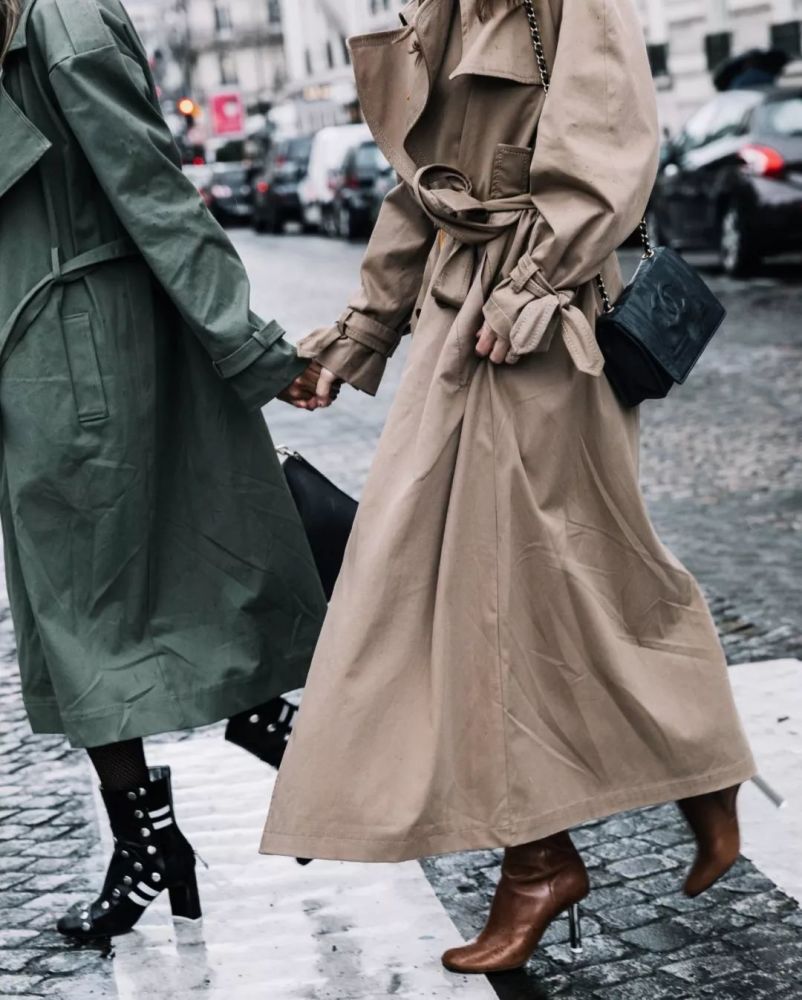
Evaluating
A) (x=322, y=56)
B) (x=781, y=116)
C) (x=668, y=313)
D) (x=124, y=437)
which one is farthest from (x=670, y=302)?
(x=322, y=56)

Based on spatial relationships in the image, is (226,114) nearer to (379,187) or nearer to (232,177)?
(232,177)

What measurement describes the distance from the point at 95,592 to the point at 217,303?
1.91 feet

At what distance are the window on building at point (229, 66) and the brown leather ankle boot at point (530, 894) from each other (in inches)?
4149

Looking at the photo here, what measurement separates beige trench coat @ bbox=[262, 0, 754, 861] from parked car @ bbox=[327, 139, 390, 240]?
24128 mm

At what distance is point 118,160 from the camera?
11.0 ft

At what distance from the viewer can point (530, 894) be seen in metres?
3.31

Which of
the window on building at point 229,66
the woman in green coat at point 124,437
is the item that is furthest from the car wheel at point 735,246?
the window on building at point 229,66

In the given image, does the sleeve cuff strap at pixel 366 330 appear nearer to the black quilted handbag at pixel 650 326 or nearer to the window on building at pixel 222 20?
the black quilted handbag at pixel 650 326

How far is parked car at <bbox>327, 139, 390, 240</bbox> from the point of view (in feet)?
90.2

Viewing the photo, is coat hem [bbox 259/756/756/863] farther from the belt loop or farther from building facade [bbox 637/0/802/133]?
building facade [bbox 637/0/802/133]

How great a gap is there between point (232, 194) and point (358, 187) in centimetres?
1521

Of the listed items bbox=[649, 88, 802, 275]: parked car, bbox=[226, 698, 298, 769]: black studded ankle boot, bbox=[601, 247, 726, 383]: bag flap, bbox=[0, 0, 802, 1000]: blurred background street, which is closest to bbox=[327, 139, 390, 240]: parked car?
bbox=[649, 88, 802, 275]: parked car

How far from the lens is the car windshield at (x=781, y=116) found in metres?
15.7

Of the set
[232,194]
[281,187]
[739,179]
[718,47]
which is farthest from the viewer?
[232,194]
